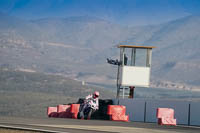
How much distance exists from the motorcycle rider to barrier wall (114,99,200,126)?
2710 mm

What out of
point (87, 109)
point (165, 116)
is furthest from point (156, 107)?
point (87, 109)

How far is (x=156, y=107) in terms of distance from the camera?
1225 inches

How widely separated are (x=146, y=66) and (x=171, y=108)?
1375 centimetres

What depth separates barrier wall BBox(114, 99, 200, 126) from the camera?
92.3 feet

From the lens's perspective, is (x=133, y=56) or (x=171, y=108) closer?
(x=171, y=108)

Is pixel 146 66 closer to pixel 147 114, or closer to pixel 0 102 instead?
pixel 147 114

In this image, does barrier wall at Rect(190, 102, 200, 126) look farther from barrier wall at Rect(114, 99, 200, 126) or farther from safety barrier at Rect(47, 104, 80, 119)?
safety barrier at Rect(47, 104, 80, 119)

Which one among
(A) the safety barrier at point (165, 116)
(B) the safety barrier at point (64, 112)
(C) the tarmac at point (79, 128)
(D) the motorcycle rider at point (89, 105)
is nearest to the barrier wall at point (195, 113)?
(A) the safety barrier at point (165, 116)

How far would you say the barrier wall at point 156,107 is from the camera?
2814cm

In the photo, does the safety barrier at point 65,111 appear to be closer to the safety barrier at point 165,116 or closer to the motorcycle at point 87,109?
the motorcycle at point 87,109

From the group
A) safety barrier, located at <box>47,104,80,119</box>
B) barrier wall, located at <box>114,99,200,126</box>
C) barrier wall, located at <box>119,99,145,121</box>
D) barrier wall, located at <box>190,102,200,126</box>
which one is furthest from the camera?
safety barrier, located at <box>47,104,80,119</box>

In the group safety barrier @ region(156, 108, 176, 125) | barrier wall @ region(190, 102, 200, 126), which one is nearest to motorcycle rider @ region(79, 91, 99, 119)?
safety barrier @ region(156, 108, 176, 125)

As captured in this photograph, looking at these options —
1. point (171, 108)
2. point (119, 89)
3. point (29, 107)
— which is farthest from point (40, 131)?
point (29, 107)

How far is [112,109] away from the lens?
31.0m
